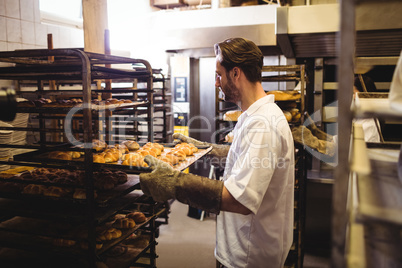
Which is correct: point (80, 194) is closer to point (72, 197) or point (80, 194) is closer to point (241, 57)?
point (72, 197)

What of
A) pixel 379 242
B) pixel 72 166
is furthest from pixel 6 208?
pixel 379 242

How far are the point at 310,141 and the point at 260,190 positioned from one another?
1.83 metres

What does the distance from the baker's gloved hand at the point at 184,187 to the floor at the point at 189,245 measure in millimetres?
2240

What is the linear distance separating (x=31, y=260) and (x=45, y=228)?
210 mm

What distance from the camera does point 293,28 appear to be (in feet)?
9.25

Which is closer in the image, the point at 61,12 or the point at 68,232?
the point at 68,232

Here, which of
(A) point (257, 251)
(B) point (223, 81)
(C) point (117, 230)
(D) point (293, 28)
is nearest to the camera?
(A) point (257, 251)

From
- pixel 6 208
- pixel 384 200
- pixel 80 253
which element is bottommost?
pixel 80 253

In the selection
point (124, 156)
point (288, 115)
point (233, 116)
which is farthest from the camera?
point (233, 116)

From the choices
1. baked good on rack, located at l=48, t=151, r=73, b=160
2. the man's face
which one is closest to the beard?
the man's face

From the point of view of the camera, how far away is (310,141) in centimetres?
317

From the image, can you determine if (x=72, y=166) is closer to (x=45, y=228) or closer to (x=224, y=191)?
(x=45, y=228)

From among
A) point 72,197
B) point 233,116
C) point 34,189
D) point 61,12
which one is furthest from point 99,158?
point 61,12

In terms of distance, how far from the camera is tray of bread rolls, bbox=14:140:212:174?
187cm
